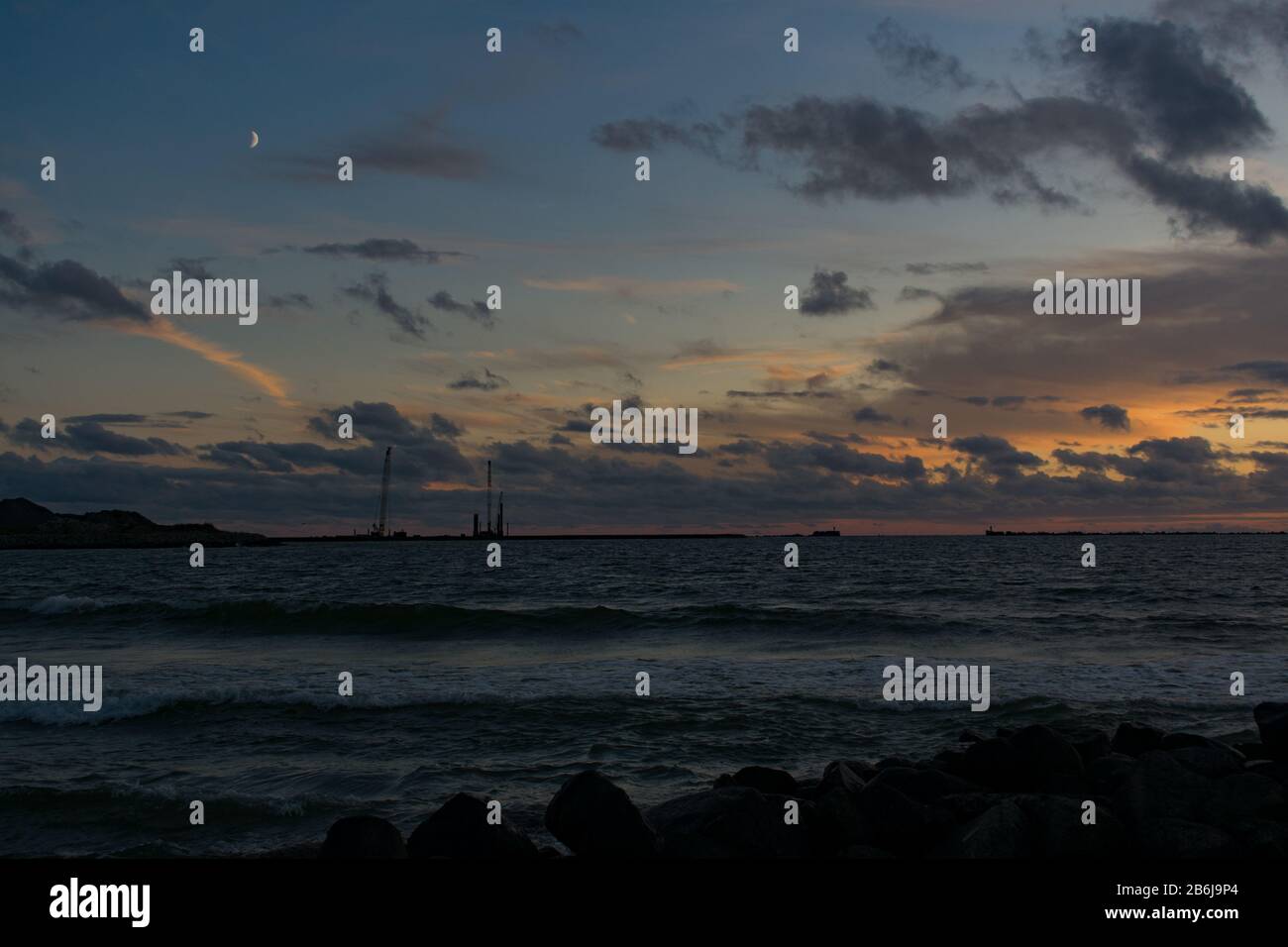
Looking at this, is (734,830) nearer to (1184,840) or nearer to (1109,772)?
(1184,840)

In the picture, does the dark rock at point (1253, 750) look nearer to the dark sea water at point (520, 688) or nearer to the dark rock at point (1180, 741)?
the dark rock at point (1180, 741)

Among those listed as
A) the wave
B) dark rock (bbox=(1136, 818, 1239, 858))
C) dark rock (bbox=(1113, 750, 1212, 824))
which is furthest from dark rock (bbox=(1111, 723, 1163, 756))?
the wave

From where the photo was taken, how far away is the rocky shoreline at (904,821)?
9680 millimetres

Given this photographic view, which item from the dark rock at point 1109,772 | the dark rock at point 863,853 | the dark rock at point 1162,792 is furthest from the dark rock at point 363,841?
the dark rock at point 1109,772

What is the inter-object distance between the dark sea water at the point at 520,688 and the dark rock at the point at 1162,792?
546 centimetres

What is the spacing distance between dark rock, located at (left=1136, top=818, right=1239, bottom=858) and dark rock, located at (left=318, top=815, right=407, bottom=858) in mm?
7242

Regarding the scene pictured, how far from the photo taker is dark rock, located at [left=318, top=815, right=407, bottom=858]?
9.16 m

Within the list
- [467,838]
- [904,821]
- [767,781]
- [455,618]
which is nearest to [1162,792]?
[904,821]
